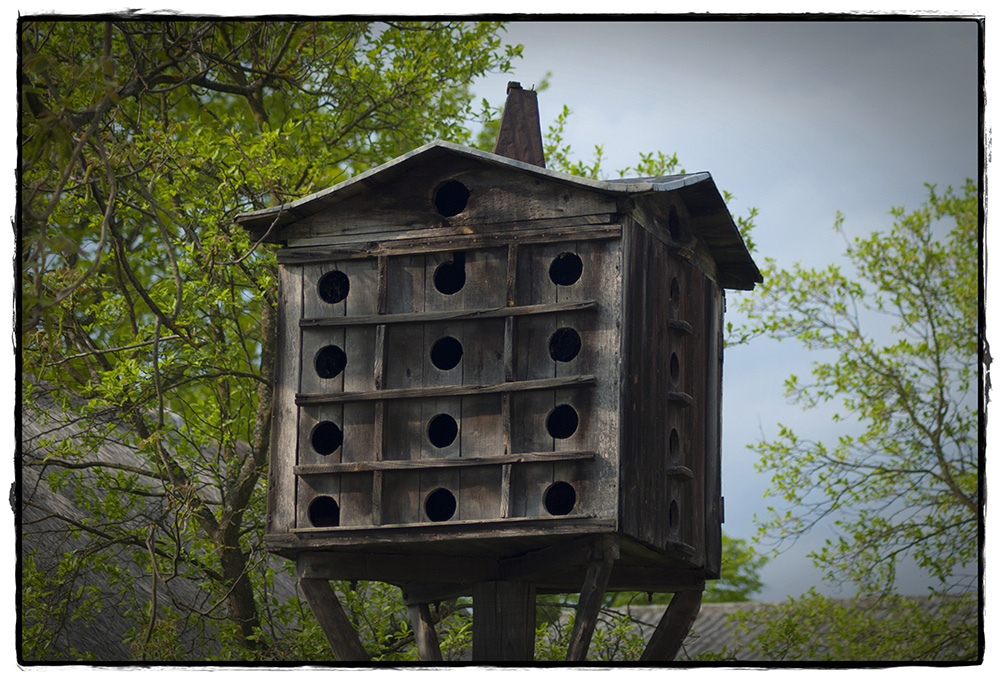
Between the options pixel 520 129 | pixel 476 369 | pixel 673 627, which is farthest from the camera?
pixel 520 129

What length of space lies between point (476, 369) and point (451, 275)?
0.55 metres

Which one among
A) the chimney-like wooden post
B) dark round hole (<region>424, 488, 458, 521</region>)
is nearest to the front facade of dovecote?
dark round hole (<region>424, 488, 458, 521</region>)

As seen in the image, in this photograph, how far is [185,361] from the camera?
31.7 ft

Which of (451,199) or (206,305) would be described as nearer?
(451,199)

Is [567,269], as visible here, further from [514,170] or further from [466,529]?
[466,529]

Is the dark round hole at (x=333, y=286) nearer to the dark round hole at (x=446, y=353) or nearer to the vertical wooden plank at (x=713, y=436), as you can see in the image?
the dark round hole at (x=446, y=353)

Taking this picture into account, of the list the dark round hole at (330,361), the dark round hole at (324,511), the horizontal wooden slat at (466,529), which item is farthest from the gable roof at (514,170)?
the horizontal wooden slat at (466,529)

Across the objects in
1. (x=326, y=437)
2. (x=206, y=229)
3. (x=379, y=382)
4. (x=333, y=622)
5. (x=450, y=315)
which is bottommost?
(x=333, y=622)

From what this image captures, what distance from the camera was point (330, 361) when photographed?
7.28m

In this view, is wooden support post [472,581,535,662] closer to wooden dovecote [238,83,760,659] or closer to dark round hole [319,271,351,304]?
wooden dovecote [238,83,760,659]

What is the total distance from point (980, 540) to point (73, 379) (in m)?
6.05

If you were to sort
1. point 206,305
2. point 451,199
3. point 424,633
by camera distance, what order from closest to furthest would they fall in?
point 451,199
point 424,633
point 206,305

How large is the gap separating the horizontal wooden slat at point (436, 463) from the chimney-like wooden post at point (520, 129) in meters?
2.06

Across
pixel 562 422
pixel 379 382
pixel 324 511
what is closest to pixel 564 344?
pixel 562 422
